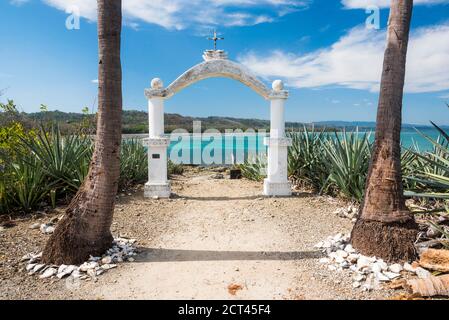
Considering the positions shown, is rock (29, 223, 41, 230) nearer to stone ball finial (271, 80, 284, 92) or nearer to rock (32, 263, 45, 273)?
rock (32, 263, 45, 273)

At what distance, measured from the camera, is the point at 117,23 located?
12.5 ft

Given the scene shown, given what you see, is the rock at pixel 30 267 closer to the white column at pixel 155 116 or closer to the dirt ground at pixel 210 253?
the dirt ground at pixel 210 253

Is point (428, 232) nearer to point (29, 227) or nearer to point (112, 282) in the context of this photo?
point (112, 282)

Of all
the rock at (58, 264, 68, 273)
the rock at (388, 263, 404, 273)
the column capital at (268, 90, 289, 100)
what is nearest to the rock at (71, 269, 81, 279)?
the rock at (58, 264, 68, 273)

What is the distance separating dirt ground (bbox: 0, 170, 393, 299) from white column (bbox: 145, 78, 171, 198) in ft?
1.17

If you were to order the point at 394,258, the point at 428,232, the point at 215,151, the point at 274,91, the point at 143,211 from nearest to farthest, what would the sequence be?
the point at 394,258
the point at 428,232
the point at 143,211
the point at 274,91
the point at 215,151

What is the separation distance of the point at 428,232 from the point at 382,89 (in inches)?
83.8

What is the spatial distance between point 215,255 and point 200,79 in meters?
4.66

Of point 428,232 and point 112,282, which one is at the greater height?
point 428,232

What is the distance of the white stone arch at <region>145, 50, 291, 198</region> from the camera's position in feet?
24.1

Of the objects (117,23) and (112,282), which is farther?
(117,23)

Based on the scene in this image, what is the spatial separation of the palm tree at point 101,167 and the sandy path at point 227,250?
2.10 ft
